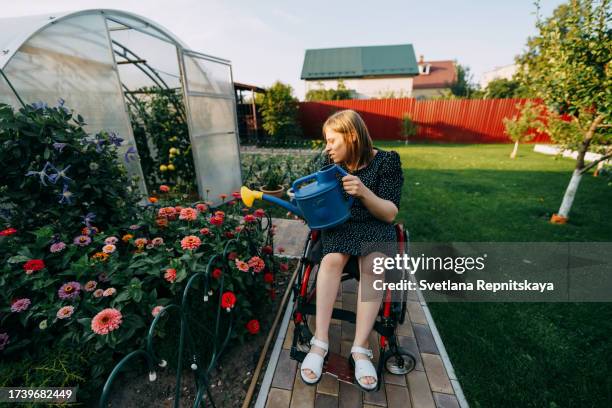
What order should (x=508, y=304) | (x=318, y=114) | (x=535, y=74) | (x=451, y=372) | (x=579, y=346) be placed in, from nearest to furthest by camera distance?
1. (x=451, y=372)
2. (x=579, y=346)
3. (x=508, y=304)
4. (x=535, y=74)
5. (x=318, y=114)

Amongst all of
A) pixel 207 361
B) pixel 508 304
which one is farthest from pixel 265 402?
pixel 508 304

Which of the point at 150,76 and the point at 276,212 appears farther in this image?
the point at 150,76

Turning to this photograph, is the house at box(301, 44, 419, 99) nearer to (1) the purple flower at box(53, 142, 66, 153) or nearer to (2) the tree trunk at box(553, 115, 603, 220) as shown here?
(2) the tree trunk at box(553, 115, 603, 220)

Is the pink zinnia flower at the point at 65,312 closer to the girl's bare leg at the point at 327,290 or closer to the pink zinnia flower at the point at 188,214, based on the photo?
the pink zinnia flower at the point at 188,214

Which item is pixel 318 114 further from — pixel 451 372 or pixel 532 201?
pixel 451 372

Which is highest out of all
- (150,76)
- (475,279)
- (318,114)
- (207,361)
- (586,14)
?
(586,14)

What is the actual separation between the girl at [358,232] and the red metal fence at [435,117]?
12460mm

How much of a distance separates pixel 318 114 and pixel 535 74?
10782 millimetres

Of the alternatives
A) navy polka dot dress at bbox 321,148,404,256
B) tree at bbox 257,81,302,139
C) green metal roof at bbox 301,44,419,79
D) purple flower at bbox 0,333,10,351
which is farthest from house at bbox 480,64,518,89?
purple flower at bbox 0,333,10,351

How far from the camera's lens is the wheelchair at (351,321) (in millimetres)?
1413


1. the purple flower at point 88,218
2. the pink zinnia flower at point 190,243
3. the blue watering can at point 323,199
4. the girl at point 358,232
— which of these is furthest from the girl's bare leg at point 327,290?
the purple flower at point 88,218

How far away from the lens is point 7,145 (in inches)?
62.2

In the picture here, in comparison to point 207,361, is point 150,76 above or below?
above

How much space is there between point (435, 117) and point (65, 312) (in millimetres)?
14889
